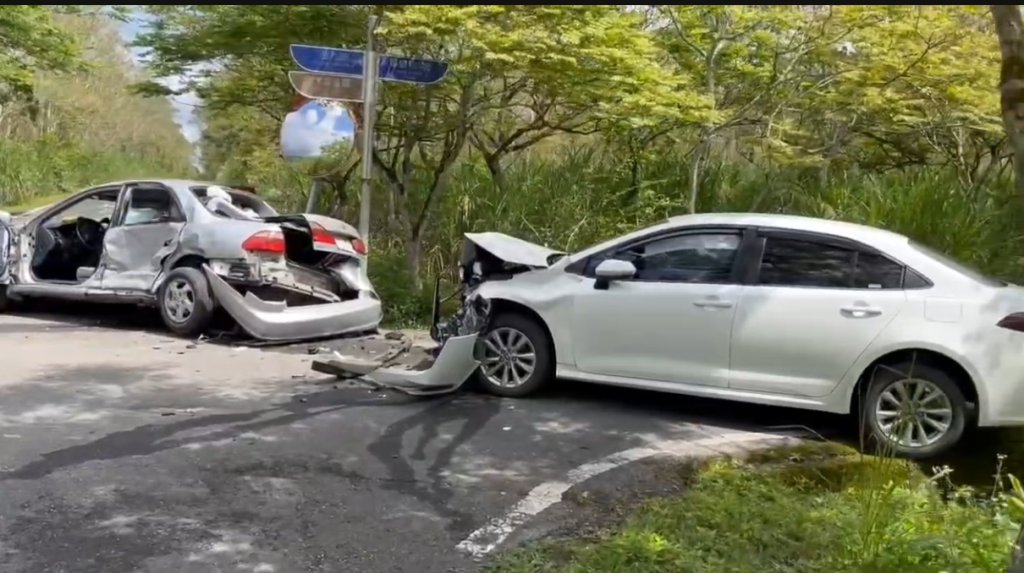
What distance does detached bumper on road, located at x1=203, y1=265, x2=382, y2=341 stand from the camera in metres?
8.48

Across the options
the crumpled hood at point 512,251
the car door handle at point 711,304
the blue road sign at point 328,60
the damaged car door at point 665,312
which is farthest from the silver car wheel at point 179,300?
the car door handle at point 711,304

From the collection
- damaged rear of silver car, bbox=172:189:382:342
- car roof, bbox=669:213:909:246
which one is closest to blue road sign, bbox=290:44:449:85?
damaged rear of silver car, bbox=172:189:382:342

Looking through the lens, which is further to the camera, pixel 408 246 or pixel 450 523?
pixel 408 246

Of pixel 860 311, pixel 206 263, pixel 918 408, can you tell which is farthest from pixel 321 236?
pixel 918 408

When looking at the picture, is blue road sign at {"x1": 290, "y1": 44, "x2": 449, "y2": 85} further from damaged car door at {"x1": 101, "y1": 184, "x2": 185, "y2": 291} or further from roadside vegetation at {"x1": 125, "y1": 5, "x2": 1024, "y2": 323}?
damaged car door at {"x1": 101, "y1": 184, "x2": 185, "y2": 291}

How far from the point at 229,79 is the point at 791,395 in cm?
883

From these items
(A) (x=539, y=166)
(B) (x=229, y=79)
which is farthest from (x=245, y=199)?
(A) (x=539, y=166)

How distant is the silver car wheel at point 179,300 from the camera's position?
8.73 metres

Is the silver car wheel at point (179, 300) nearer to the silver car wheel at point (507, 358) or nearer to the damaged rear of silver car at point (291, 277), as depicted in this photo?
the damaged rear of silver car at point (291, 277)

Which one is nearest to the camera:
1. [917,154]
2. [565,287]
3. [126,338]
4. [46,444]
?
[46,444]

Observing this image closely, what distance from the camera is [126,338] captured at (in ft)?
29.1

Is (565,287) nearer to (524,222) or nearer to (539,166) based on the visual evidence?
(524,222)

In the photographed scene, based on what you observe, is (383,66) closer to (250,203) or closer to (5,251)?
(250,203)

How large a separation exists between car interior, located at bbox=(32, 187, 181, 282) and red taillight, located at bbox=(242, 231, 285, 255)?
1.55 metres
